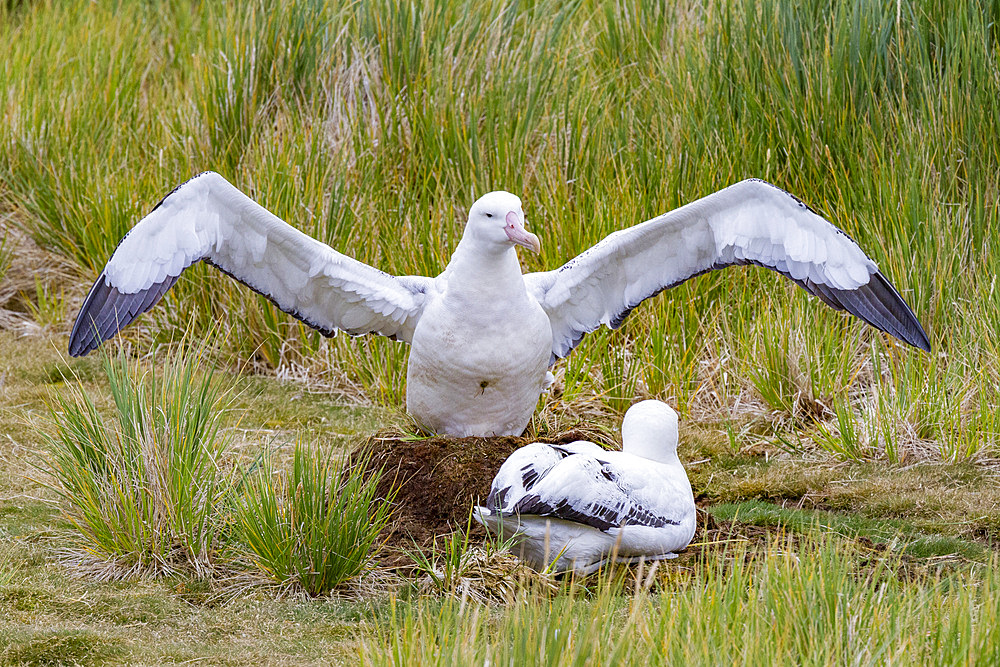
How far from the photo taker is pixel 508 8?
8.48m

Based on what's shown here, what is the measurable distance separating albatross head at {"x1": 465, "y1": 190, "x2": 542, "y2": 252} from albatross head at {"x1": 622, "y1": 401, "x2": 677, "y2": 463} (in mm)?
779

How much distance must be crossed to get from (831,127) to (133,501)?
4519 mm

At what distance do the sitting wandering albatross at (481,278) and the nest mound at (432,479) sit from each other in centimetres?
25

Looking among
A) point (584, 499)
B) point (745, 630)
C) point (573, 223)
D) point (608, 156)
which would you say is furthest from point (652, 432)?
point (608, 156)

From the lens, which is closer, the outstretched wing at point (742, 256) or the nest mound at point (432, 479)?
the nest mound at point (432, 479)

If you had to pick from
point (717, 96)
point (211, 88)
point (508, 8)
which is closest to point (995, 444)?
point (717, 96)

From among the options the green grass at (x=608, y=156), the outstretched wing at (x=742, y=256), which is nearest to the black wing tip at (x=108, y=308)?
the outstretched wing at (x=742, y=256)

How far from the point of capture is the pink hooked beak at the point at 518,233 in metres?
4.64

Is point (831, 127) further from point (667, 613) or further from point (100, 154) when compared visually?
point (100, 154)

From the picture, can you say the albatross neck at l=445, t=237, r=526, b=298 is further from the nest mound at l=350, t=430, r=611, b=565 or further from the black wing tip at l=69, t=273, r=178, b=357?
the black wing tip at l=69, t=273, r=178, b=357

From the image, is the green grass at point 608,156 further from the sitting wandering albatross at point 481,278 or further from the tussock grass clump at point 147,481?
the tussock grass clump at point 147,481

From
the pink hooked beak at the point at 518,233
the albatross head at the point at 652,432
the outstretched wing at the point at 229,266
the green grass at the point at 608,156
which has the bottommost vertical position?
the albatross head at the point at 652,432

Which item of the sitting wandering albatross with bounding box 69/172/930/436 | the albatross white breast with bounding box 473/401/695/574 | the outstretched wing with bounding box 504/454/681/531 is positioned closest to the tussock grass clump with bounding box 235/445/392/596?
the albatross white breast with bounding box 473/401/695/574

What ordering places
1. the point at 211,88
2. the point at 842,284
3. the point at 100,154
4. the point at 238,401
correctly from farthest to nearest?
1. the point at 100,154
2. the point at 211,88
3. the point at 238,401
4. the point at 842,284
